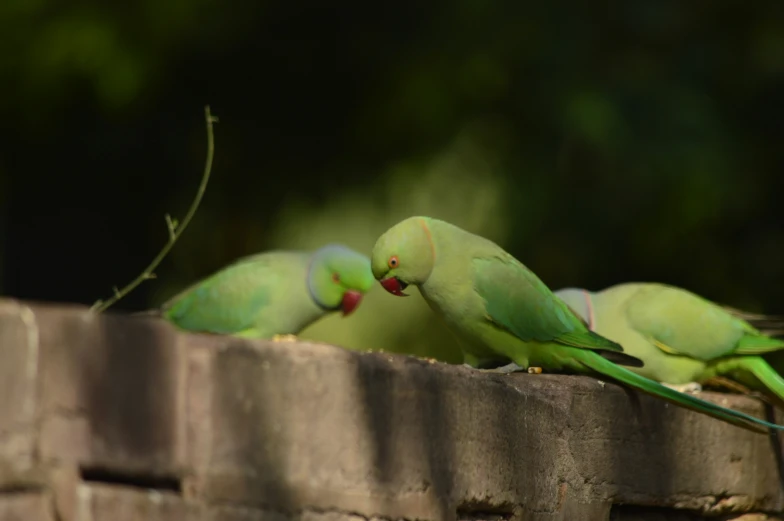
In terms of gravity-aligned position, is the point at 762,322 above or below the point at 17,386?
above

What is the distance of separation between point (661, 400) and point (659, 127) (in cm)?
504

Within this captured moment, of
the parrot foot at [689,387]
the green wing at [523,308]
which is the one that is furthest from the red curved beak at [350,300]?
the parrot foot at [689,387]

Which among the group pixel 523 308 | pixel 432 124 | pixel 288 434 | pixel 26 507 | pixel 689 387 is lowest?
pixel 26 507

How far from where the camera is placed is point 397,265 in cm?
364

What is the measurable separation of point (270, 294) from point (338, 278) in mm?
289

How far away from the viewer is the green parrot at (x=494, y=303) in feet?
12.0

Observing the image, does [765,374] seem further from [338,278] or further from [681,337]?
[338,278]

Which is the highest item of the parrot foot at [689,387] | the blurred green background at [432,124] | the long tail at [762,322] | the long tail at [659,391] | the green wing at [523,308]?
the blurred green background at [432,124]

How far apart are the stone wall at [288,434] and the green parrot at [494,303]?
0.40 ft

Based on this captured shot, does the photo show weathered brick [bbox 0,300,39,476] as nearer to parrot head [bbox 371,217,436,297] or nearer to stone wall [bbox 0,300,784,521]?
stone wall [bbox 0,300,784,521]

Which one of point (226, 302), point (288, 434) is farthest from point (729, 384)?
point (288, 434)

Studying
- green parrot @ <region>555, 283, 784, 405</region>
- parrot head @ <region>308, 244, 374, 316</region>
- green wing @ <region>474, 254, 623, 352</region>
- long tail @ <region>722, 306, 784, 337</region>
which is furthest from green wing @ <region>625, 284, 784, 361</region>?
parrot head @ <region>308, 244, 374, 316</region>

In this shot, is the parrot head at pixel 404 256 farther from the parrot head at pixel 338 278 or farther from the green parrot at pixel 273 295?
the parrot head at pixel 338 278

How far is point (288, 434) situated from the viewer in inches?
95.0
